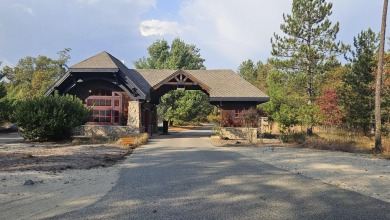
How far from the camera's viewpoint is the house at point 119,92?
2692 centimetres

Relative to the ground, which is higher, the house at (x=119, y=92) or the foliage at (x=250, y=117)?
the house at (x=119, y=92)

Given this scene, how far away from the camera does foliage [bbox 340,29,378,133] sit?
2697 cm

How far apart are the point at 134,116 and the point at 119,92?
2543mm

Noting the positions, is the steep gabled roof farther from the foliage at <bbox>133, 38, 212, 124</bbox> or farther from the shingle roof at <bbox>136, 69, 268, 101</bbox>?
the foliage at <bbox>133, 38, 212, 124</bbox>

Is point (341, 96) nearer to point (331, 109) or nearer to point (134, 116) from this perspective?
point (331, 109)

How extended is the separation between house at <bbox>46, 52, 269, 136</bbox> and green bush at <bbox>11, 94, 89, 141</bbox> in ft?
17.6

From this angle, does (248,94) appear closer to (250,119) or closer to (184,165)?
(250,119)

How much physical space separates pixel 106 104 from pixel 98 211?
2276 centimetres

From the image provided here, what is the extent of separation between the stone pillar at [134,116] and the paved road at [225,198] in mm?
15876

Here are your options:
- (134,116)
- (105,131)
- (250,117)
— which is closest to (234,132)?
(250,117)

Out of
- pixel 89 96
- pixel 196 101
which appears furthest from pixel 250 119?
pixel 196 101

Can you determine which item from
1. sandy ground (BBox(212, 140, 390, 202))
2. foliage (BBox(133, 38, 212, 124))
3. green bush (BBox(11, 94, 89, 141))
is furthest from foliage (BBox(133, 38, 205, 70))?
sandy ground (BBox(212, 140, 390, 202))

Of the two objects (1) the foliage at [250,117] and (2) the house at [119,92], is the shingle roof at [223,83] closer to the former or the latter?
(2) the house at [119,92]

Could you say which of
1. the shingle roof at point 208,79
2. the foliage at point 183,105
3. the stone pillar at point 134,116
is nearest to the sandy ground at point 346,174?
the shingle roof at point 208,79
